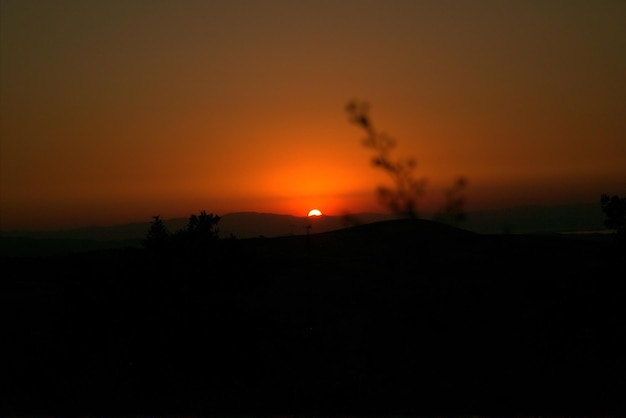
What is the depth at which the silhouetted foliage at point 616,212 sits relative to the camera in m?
16.7

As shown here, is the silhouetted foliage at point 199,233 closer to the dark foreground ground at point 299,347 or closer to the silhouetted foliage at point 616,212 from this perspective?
the dark foreground ground at point 299,347

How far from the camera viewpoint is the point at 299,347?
17172 mm

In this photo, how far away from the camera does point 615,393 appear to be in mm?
14695

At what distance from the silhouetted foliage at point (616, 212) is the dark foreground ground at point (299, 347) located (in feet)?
2.20

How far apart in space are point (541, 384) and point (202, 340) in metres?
7.63

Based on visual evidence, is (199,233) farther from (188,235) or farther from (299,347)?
(299,347)

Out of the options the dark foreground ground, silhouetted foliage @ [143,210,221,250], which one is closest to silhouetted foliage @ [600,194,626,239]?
the dark foreground ground

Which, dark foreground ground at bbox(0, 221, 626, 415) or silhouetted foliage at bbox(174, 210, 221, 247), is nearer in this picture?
dark foreground ground at bbox(0, 221, 626, 415)

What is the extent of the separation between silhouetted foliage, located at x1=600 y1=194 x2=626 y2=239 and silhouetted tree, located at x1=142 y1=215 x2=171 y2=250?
37.8ft

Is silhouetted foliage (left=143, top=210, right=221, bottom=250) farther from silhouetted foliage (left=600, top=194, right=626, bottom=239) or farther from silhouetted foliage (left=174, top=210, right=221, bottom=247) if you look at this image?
silhouetted foliage (left=600, top=194, right=626, bottom=239)

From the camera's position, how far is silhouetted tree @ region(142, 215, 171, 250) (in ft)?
69.2

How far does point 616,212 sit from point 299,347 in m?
7.77

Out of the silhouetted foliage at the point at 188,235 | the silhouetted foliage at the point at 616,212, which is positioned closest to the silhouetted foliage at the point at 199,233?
the silhouetted foliage at the point at 188,235

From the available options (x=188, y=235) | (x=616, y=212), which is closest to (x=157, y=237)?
(x=188, y=235)
